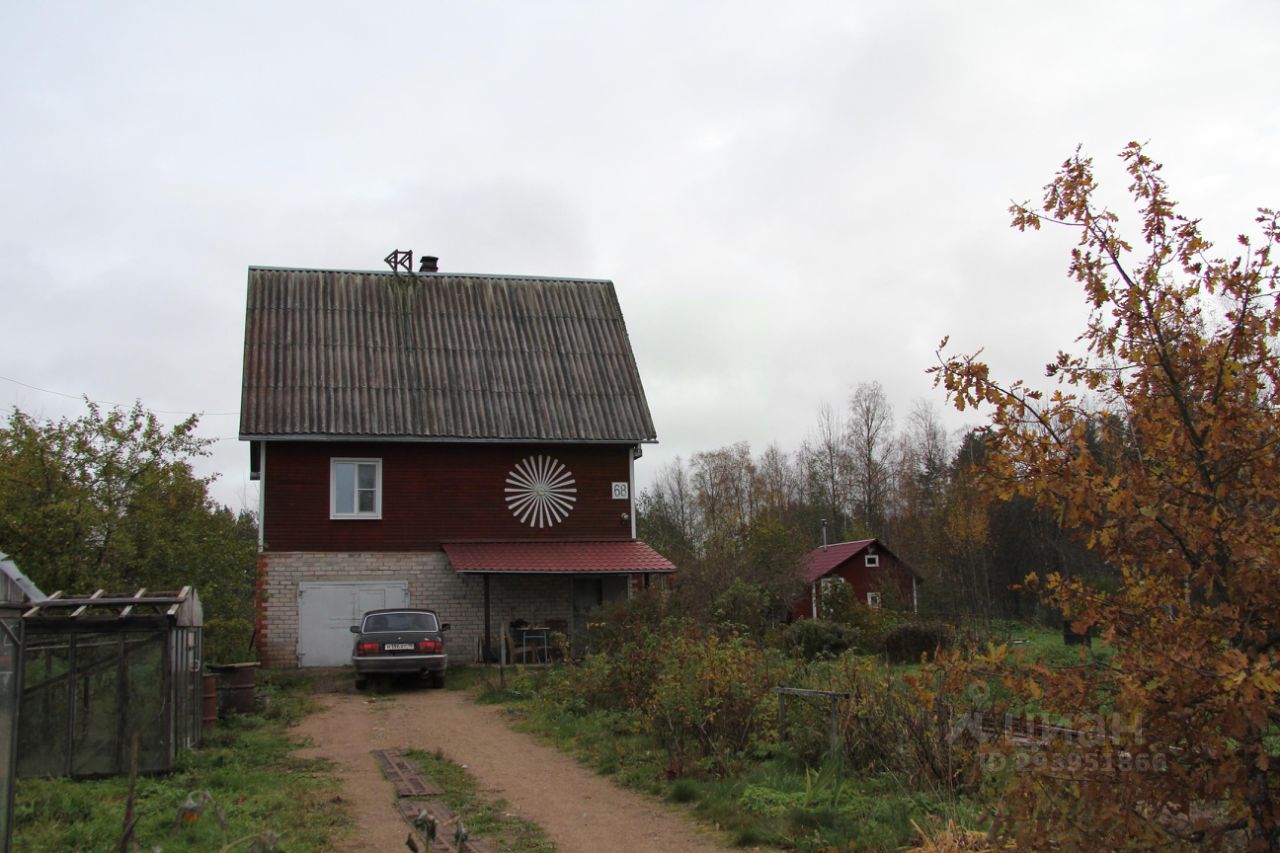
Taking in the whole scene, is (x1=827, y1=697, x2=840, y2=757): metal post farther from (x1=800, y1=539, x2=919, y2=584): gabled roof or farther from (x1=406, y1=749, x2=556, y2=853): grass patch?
(x1=800, y1=539, x2=919, y2=584): gabled roof

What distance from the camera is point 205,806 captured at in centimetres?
873

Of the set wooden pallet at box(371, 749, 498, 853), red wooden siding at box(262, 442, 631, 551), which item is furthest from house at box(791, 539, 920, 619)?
wooden pallet at box(371, 749, 498, 853)

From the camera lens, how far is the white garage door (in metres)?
24.7

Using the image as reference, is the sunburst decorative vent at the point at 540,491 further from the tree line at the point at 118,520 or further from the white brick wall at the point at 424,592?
the tree line at the point at 118,520

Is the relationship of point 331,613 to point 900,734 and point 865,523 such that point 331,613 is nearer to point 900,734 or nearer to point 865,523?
point 900,734

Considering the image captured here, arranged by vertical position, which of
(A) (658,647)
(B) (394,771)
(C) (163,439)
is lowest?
(B) (394,771)

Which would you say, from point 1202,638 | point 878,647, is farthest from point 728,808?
point 878,647

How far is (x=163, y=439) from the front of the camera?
1931 cm

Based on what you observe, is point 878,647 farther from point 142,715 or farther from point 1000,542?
point 1000,542

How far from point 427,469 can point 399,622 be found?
5574mm

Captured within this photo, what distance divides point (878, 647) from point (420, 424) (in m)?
12.3

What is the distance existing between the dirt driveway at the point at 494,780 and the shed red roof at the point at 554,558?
19.7 feet

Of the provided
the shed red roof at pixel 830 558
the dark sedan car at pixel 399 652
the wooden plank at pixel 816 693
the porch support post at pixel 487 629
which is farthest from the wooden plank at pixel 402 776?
the shed red roof at pixel 830 558

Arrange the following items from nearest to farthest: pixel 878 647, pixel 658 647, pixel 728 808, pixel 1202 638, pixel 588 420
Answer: pixel 1202 638 → pixel 728 808 → pixel 658 647 → pixel 878 647 → pixel 588 420
